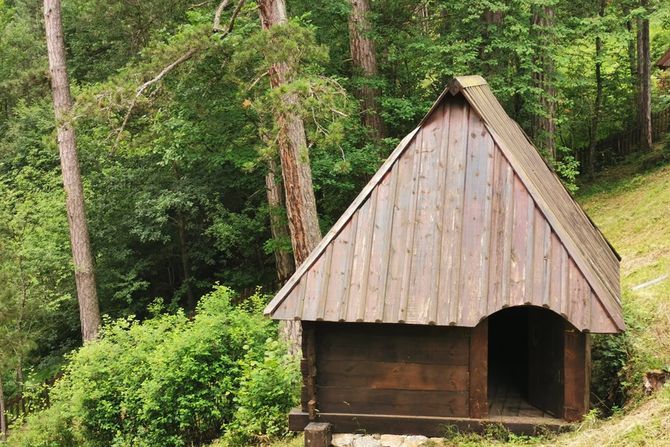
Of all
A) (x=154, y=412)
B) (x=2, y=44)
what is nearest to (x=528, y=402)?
(x=154, y=412)

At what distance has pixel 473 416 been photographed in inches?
297

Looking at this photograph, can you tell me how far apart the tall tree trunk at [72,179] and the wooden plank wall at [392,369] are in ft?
33.5

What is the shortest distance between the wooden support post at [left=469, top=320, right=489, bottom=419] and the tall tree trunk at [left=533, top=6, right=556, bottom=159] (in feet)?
35.1

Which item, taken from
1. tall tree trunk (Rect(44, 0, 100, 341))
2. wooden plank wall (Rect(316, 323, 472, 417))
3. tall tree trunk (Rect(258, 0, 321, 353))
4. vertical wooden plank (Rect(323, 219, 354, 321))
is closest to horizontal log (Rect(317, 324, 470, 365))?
wooden plank wall (Rect(316, 323, 472, 417))

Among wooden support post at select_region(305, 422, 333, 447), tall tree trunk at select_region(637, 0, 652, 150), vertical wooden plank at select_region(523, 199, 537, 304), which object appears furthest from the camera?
tall tree trunk at select_region(637, 0, 652, 150)

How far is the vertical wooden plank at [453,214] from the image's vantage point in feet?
23.8

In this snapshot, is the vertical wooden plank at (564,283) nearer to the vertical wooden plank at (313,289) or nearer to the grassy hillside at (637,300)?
the grassy hillside at (637,300)

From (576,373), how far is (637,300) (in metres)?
4.07

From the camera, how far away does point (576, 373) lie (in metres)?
7.33

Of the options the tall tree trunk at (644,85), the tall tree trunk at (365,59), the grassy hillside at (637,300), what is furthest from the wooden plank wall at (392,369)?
the tall tree trunk at (644,85)

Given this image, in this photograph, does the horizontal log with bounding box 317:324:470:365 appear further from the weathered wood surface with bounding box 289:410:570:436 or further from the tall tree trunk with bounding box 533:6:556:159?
the tall tree trunk with bounding box 533:6:556:159

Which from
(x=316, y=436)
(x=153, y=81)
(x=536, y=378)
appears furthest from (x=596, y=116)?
(x=316, y=436)

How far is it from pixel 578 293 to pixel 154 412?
699 centimetres

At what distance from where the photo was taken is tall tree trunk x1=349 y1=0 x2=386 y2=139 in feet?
56.0
